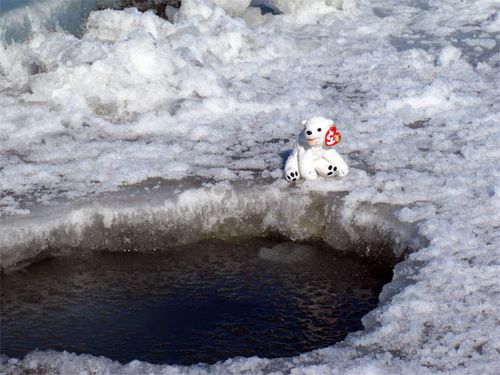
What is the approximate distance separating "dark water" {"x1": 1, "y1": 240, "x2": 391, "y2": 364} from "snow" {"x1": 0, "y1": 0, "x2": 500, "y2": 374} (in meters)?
0.29

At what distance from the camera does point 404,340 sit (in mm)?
5586

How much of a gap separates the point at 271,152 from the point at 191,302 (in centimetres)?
230

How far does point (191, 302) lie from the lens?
6688mm

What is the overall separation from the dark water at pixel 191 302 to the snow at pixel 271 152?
29cm

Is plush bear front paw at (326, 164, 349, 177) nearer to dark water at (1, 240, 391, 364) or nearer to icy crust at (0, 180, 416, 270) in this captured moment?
icy crust at (0, 180, 416, 270)

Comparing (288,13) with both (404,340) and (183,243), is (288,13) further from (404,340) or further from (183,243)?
(404,340)

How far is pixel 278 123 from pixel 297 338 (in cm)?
347

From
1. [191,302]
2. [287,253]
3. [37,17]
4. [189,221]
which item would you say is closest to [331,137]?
[287,253]

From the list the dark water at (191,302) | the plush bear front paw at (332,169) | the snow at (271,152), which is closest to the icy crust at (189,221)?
the snow at (271,152)

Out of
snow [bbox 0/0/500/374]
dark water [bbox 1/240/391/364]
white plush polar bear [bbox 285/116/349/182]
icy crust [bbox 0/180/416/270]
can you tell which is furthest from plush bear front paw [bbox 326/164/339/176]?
dark water [bbox 1/240/391/364]

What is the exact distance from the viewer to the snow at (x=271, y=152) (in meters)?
5.82

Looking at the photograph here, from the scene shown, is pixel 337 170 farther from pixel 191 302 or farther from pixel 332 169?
pixel 191 302

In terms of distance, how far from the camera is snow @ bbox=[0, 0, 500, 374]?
5.82m

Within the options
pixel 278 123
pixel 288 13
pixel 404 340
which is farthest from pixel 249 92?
pixel 404 340
